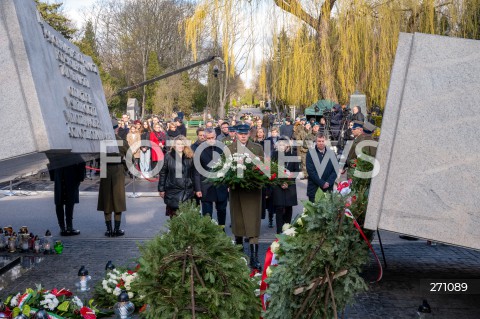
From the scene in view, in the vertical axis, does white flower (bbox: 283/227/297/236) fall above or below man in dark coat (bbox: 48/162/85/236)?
above

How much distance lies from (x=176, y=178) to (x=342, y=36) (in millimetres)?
7894

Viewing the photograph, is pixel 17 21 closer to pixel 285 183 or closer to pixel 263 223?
pixel 285 183

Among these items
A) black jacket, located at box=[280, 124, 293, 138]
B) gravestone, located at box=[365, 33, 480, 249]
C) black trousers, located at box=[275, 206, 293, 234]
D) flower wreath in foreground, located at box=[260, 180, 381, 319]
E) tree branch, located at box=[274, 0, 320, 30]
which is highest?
tree branch, located at box=[274, 0, 320, 30]

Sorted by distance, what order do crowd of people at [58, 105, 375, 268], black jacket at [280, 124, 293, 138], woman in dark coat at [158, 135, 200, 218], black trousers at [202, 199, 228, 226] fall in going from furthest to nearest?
black jacket at [280, 124, 293, 138] → black trousers at [202, 199, 228, 226] → woman in dark coat at [158, 135, 200, 218] → crowd of people at [58, 105, 375, 268]

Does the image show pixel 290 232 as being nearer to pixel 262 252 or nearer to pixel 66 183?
pixel 262 252

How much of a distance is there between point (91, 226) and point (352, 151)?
5.39 meters

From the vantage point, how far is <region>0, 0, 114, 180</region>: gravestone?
19.2 feet

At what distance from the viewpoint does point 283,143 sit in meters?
10.9

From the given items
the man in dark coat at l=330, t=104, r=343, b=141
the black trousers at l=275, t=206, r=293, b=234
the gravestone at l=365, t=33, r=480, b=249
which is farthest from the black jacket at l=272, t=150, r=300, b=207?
the man in dark coat at l=330, t=104, r=343, b=141

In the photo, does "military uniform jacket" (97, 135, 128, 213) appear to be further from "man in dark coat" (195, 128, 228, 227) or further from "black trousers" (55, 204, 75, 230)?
"man in dark coat" (195, 128, 228, 227)

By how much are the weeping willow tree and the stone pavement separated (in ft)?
14.8

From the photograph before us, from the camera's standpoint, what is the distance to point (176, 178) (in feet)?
31.7

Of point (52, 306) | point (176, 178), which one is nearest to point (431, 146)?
point (52, 306)

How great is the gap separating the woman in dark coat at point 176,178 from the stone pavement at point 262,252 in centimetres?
58
